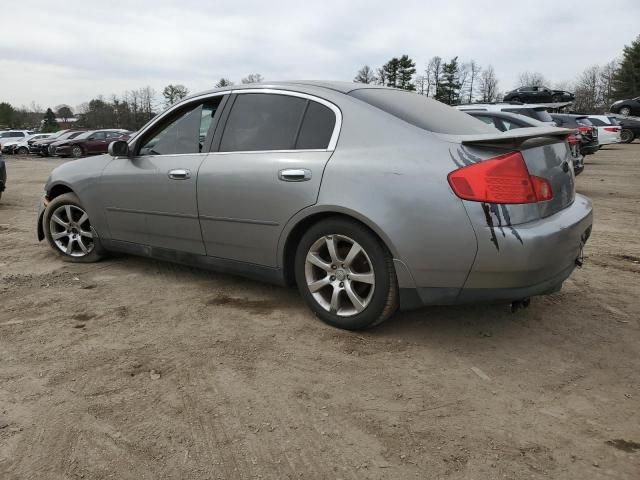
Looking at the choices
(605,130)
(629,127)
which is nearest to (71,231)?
(605,130)

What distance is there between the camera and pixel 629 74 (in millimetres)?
60469

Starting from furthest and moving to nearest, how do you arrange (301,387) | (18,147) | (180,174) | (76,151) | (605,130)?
(18,147) → (76,151) → (605,130) → (180,174) → (301,387)

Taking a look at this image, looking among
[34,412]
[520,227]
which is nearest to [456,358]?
[520,227]

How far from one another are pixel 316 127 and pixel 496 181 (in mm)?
1231

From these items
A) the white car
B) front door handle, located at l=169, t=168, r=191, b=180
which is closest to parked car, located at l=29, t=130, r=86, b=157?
the white car

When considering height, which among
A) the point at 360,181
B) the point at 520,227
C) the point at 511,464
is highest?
the point at 360,181

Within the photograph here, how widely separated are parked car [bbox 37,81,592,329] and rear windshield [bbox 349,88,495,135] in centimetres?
2

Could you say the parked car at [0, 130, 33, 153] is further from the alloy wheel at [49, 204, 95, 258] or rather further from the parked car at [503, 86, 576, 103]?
the alloy wheel at [49, 204, 95, 258]

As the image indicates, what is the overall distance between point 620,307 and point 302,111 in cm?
261

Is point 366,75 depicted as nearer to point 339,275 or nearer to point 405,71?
point 405,71

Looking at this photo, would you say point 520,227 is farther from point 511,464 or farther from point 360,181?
point 511,464

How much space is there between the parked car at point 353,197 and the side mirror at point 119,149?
16 mm

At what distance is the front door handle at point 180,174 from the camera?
13.1 ft

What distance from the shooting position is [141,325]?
3518 mm
